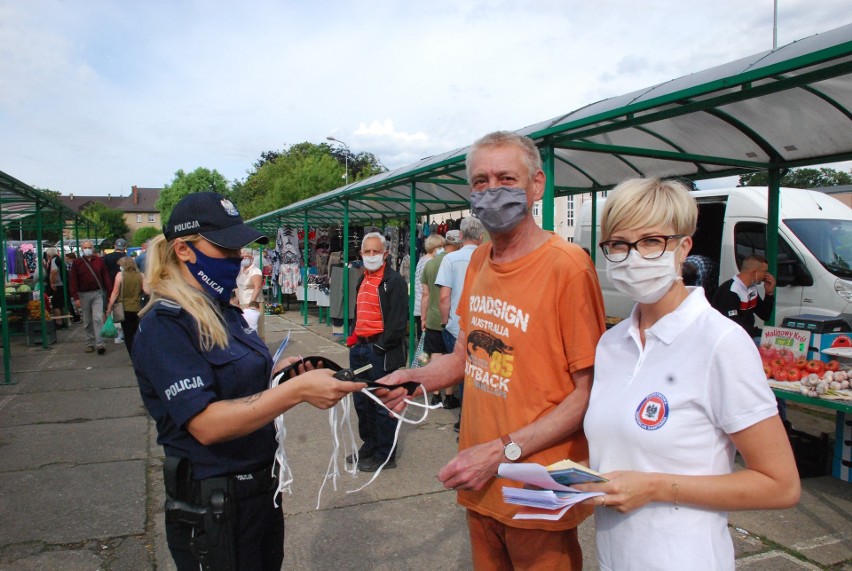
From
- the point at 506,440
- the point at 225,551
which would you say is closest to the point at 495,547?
the point at 506,440

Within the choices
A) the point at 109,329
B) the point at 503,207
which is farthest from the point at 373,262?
the point at 109,329

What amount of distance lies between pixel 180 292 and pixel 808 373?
4.70 metres

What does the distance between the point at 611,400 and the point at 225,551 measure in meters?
1.35

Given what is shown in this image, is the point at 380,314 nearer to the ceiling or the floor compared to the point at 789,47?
nearer to the floor

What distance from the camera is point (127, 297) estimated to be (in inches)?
380

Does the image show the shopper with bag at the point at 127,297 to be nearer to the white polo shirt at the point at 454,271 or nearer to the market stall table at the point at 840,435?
the white polo shirt at the point at 454,271

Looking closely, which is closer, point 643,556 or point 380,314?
point 643,556

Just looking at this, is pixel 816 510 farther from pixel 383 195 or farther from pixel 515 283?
pixel 383 195

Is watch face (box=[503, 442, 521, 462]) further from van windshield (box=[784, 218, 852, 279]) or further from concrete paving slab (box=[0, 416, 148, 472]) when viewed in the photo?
van windshield (box=[784, 218, 852, 279])

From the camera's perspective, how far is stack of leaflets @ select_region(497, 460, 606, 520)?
1455mm

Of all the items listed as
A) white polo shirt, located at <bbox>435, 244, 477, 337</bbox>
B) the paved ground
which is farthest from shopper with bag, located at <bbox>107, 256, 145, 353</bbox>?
white polo shirt, located at <bbox>435, 244, 477, 337</bbox>

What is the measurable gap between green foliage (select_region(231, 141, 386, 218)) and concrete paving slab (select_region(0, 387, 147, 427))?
2687 centimetres

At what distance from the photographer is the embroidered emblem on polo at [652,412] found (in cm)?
149

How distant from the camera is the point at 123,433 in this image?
6281 millimetres
